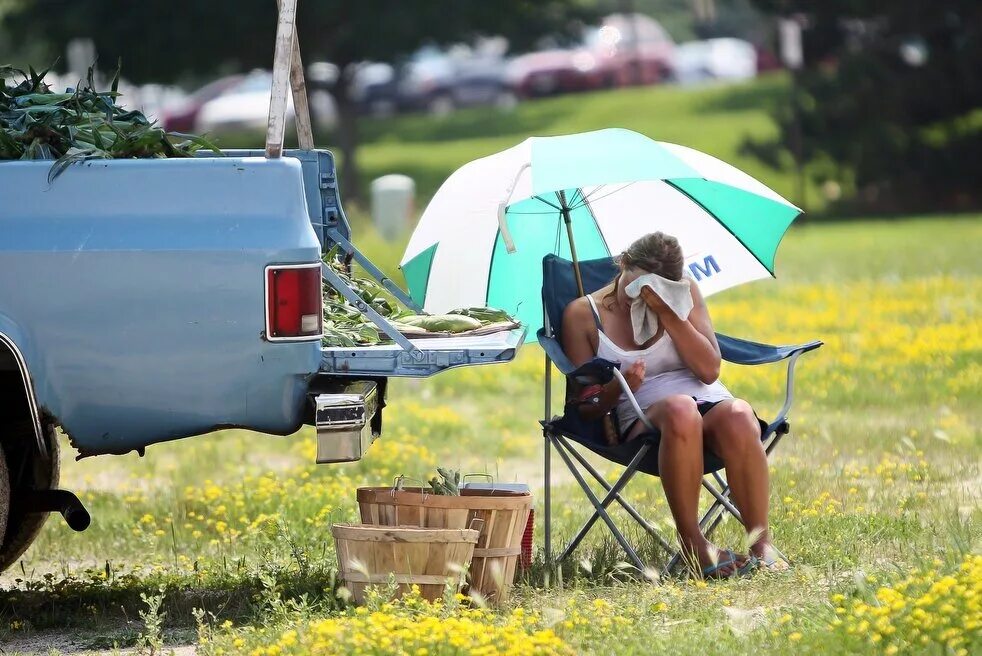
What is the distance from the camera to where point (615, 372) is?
5.61 metres

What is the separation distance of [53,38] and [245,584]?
24.9m

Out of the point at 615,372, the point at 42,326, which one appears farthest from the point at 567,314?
the point at 42,326

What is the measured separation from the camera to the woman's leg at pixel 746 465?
555cm

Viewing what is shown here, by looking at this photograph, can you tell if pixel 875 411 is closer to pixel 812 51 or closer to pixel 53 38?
pixel 812 51

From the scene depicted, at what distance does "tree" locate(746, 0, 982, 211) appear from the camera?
26.5 metres

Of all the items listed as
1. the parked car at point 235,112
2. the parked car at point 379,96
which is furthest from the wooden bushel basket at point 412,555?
the parked car at point 379,96

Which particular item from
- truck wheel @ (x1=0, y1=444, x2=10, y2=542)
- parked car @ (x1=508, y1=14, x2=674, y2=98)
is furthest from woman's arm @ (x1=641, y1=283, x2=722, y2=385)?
parked car @ (x1=508, y1=14, x2=674, y2=98)

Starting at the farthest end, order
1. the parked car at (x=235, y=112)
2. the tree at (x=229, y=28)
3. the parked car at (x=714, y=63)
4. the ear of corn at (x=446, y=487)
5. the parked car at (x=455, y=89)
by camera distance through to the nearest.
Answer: the parked car at (x=714, y=63) < the parked car at (x=455, y=89) < the parked car at (x=235, y=112) < the tree at (x=229, y=28) < the ear of corn at (x=446, y=487)

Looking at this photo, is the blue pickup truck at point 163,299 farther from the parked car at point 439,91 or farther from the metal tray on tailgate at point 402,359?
the parked car at point 439,91

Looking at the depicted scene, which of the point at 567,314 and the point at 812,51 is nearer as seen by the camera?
the point at 567,314

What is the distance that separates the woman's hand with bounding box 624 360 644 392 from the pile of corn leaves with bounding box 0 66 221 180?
1759 millimetres

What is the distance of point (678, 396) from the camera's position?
558 centimetres

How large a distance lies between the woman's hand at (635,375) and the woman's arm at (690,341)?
0.58ft

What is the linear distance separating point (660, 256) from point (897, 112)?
73.2 ft
